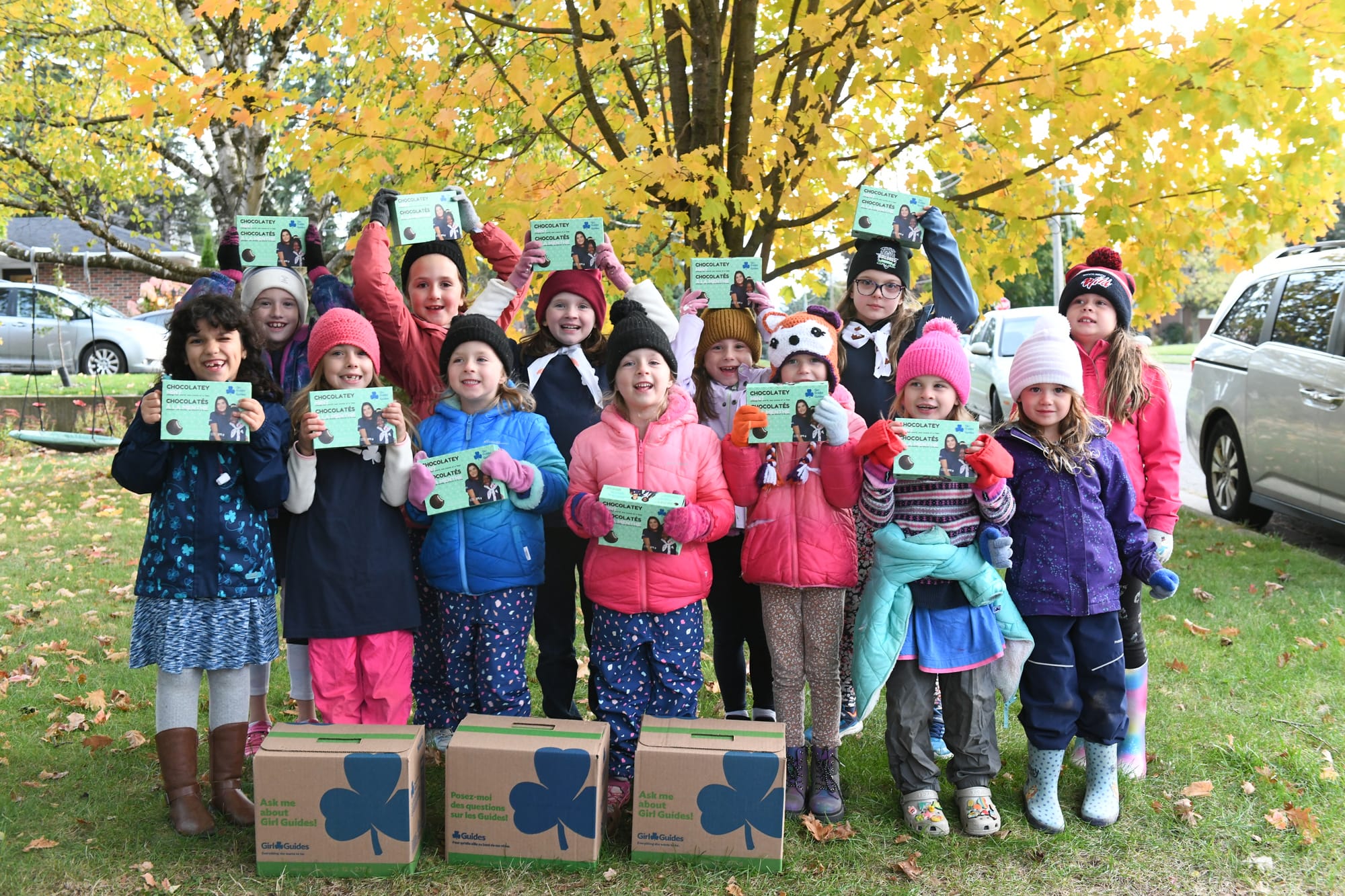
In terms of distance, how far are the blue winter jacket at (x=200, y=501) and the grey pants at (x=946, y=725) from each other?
2.15 metres

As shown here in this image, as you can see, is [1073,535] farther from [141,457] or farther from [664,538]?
[141,457]

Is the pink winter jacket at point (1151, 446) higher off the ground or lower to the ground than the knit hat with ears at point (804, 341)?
lower

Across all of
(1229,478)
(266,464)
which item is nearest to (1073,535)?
(266,464)

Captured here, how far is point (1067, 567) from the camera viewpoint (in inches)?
128

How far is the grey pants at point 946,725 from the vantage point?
3279 millimetres

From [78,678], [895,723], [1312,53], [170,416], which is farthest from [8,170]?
[1312,53]

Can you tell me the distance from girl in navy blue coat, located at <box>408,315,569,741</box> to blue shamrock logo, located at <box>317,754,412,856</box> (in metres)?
0.53

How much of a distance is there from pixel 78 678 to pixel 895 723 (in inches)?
151

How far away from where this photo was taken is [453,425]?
340 cm

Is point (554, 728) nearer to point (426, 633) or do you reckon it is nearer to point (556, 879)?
point (556, 879)

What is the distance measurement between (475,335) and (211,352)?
2.72 feet

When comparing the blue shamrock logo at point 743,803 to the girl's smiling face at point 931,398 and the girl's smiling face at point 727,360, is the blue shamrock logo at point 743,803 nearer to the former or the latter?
the girl's smiling face at point 931,398

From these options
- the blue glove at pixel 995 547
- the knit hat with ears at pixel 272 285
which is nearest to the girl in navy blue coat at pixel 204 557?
the knit hat with ears at pixel 272 285

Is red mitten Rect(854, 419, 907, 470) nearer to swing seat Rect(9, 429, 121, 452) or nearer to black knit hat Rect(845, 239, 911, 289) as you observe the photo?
black knit hat Rect(845, 239, 911, 289)
